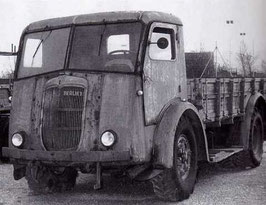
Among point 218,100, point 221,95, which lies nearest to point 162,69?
point 218,100

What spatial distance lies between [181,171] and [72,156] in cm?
148

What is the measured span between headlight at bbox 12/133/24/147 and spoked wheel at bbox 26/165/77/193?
0.31m

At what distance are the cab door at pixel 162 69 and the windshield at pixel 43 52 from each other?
3.42 feet

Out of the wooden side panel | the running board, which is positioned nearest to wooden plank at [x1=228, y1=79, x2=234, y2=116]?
the wooden side panel

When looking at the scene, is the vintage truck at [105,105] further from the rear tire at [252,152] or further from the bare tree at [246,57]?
the rear tire at [252,152]

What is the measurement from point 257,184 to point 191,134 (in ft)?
4.34

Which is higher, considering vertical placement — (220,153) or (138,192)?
(220,153)

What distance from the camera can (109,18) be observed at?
6.18 metres

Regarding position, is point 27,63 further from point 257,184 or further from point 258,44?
point 257,184

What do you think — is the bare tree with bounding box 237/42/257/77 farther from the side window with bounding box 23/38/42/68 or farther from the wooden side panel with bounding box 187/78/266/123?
the side window with bounding box 23/38/42/68

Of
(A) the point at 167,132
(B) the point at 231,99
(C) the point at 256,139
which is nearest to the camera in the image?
(A) the point at 167,132

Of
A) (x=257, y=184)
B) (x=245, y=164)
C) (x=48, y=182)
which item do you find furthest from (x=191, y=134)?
(x=245, y=164)

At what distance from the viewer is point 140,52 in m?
5.98

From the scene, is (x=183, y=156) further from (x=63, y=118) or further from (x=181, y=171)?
(x=63, y=118)
